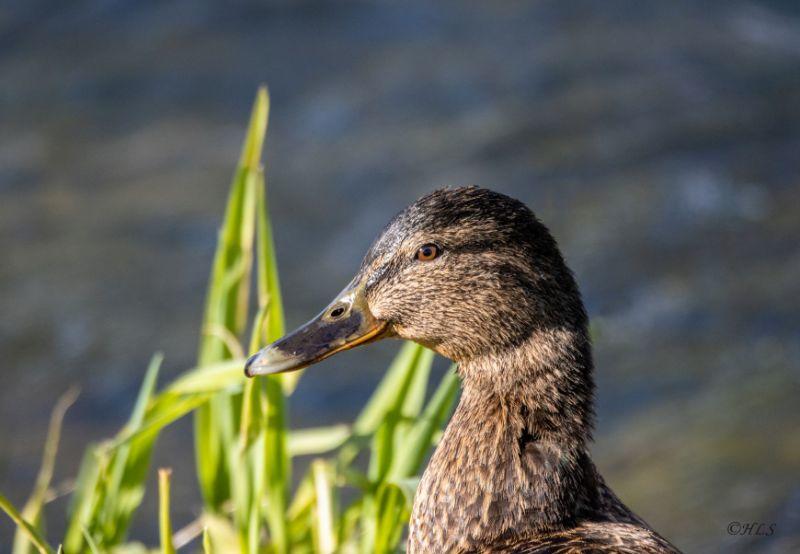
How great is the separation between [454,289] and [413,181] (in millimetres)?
4128

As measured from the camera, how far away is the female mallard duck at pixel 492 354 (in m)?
2.99

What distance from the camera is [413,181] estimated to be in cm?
722

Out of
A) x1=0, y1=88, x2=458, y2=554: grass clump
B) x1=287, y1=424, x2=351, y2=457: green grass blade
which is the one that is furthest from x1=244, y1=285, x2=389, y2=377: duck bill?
x1=287, y1=424, x2=351, y2=457: green grass blade

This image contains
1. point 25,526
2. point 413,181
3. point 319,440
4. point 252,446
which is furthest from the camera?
point 413,181

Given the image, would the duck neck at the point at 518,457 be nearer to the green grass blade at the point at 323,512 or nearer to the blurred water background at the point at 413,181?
the green grass blade at the point at 323,512

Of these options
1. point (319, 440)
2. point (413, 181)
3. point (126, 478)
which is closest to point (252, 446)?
point (319, 440)

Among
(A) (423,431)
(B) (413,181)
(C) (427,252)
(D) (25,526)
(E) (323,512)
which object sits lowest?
(D) (25,526)

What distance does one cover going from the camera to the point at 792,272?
241 inches

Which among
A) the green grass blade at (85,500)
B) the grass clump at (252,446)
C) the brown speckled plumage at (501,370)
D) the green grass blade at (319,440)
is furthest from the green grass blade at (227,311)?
the brown speckled plumage at (501,370)

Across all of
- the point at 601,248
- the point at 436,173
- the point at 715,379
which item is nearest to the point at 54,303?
the point at 436,173

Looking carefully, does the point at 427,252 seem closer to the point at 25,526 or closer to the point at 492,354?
the point at 492,354

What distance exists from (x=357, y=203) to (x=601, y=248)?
4.76ft

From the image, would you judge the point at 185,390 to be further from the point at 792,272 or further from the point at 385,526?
the point at 792,272

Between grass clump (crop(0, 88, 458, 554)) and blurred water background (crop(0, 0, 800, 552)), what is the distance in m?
1.42
